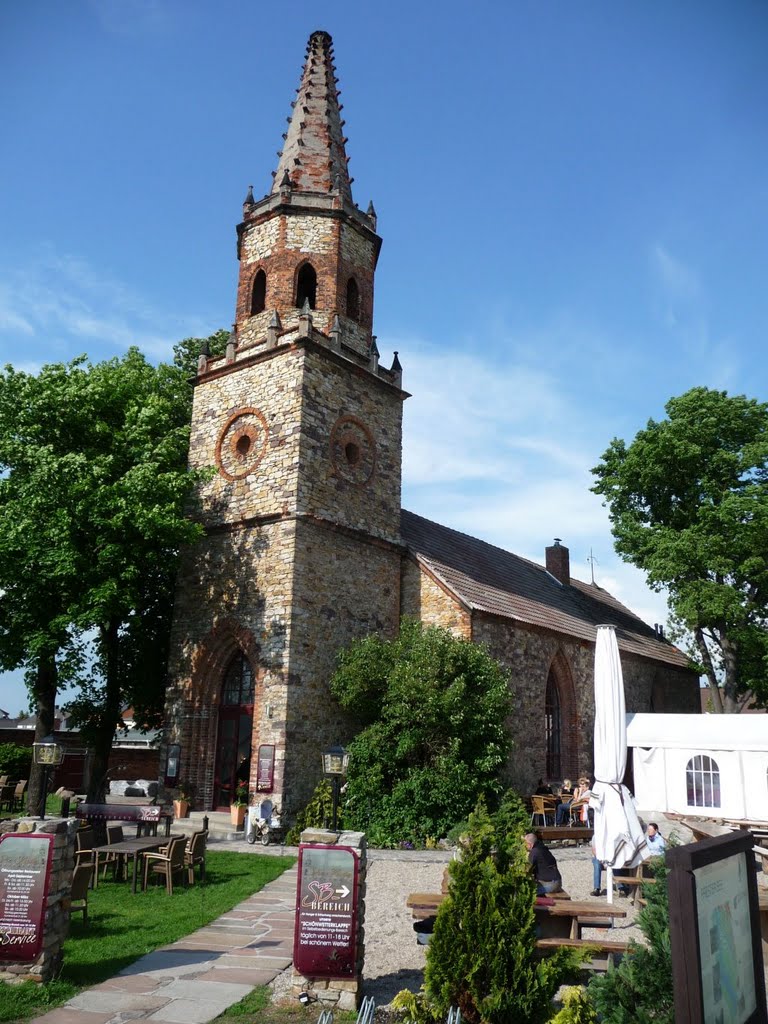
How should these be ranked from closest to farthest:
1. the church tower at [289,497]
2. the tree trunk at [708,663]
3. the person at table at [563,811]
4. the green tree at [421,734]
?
the green tree at [421,734]
the church tower at [289,497]
the person at table at [563,811]
the tree trunk at [708,663]

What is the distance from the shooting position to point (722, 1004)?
12.4 ft

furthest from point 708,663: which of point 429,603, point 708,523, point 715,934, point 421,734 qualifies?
point 715,934

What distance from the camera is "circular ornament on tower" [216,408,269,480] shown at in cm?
1989

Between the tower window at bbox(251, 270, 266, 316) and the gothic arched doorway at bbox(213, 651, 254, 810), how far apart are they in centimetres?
948

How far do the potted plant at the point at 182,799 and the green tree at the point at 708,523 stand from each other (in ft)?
50.8

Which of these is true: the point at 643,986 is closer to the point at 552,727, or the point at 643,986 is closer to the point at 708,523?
the point at 552,727

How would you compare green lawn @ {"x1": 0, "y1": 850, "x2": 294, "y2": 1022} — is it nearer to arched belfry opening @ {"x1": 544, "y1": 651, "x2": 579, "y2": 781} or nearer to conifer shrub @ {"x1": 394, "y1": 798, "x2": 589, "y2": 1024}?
conifer shrub @ {"x1": 394, "y1": 798, "x2": 589, "y2": 1024}

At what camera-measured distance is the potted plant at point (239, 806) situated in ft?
57.2

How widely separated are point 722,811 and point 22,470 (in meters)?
18.3

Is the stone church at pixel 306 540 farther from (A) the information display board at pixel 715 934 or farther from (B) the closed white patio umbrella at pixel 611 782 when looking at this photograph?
(A) the information display board at pixel 715 934

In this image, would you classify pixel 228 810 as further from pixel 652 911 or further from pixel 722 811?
pixel 652 911

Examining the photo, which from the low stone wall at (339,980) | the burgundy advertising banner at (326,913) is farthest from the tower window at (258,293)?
the burgundy advertising banner at (326,913)

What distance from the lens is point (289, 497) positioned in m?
18.7

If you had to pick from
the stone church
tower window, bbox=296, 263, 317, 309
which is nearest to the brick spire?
the stone church
